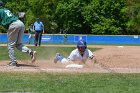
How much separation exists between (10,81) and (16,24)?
9.09 feet

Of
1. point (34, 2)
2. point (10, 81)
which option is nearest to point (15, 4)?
point (34, 2)

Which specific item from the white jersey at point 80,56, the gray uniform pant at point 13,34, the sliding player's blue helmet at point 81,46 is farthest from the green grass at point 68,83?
the white jersey at point 80,56

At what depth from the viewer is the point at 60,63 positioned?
12.5m

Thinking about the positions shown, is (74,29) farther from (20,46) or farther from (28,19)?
(20,46)

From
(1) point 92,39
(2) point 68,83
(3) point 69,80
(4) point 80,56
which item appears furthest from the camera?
(1) point 92,39

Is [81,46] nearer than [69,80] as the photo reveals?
No

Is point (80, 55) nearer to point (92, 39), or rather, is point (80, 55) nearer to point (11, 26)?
point (11, 26)

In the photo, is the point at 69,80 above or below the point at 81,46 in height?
below

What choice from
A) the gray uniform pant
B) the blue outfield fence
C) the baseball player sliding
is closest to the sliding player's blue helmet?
the baseball player sliding

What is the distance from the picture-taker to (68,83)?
8352 millimetres

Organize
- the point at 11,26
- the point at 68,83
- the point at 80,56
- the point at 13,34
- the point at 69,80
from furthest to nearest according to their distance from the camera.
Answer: the point at 80,56
the point at 13,34
the point at 11,26
the point at 69,80
the point at 68,83

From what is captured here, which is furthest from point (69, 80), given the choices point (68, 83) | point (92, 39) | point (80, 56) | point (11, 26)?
point (92, 39)

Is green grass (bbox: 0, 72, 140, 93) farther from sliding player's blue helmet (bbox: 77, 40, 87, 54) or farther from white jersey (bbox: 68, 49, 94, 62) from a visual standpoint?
white jersey (bbox: 68, 49, 94, 62)

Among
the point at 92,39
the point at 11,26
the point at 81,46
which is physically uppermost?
the point at 11,26
